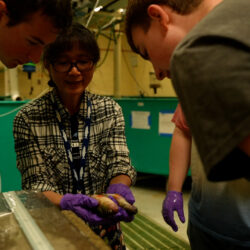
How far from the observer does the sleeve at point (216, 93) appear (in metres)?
0.31

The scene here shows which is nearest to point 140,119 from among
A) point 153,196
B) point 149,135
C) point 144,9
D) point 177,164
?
point 149,135

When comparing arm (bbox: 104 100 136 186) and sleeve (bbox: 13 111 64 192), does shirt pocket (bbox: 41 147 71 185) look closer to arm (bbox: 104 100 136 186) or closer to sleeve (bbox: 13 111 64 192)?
sleeve (bbox: 13 111 64 192)

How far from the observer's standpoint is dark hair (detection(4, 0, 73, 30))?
0.73 m

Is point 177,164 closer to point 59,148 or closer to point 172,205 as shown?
point 172,205

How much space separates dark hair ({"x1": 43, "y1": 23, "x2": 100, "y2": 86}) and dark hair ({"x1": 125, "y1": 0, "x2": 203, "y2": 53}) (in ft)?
1.53

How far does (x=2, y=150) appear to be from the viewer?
2.25 metres

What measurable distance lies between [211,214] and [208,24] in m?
0.70

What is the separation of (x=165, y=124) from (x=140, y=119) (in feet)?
1.08

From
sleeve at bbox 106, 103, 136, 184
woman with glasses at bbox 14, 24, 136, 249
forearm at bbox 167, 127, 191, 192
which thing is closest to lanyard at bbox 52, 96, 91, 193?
woman with glasses at bbox 14, 24, 136, 249

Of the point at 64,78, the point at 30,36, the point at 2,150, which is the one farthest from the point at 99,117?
the point at 2,150

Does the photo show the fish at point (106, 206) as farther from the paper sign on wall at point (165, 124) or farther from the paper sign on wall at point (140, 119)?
the paper sign on wall at point (140, 119)

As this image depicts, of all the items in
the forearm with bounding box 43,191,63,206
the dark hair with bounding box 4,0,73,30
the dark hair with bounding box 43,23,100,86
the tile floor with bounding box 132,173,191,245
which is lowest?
the tile floor with bounding box 132,173,191,245

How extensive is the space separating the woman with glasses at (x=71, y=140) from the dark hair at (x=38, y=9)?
0.84 feet

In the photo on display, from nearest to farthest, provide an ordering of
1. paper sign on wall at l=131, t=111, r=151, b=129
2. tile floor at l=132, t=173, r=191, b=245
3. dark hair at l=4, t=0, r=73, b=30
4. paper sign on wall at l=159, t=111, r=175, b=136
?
1. dark hair at l=4, t=0, r=73, b=30
2. tile floor at l=132, t=173, r=191, b=245
3. paper sign on wall at l=159, t=111, r=175, b=136
4. paper sign on wall at l=131, t=111, r=151, b=129
